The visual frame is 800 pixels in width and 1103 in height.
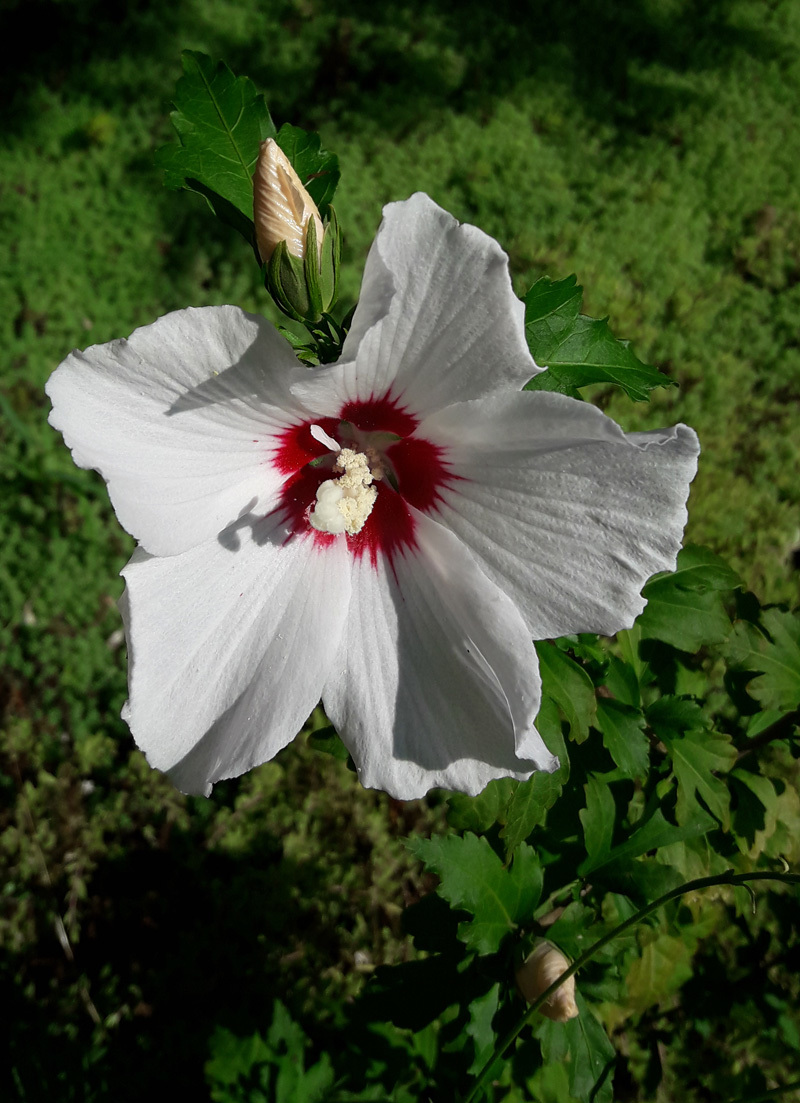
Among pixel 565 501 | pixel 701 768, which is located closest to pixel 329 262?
pixel 565 501

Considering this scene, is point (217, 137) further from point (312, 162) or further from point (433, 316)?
point (433, 316)

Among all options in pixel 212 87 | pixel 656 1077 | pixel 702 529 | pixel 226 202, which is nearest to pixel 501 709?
pixel 226 202

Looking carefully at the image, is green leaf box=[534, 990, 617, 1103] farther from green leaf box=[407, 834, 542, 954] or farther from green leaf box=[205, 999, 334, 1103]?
green leaf box=[205, 999, 334, 1103]

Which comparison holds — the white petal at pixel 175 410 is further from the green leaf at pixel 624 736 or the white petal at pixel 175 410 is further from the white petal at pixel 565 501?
the green leaf at pixel 624 736

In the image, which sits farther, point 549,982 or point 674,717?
point 674,717

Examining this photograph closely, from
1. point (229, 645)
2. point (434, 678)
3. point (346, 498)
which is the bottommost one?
point (229, 645)

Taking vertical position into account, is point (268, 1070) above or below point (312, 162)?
below
